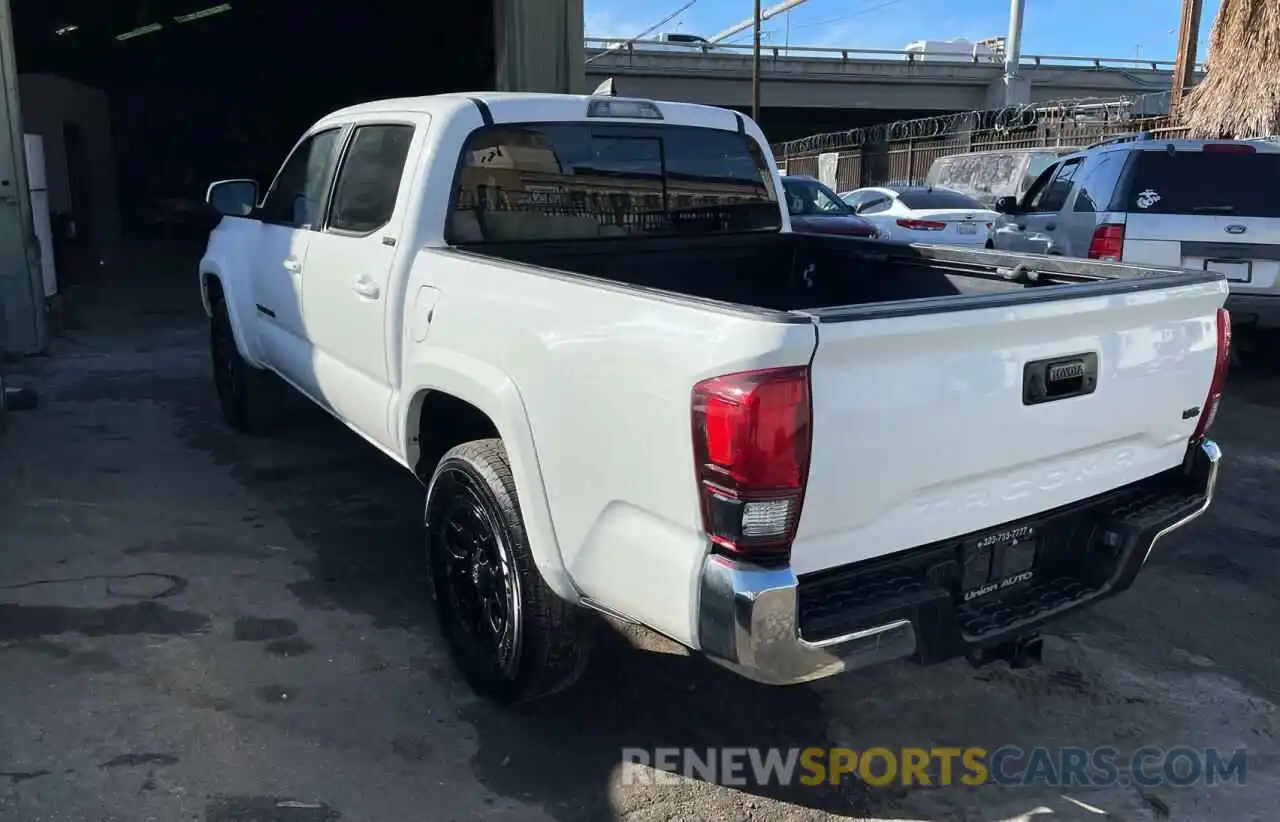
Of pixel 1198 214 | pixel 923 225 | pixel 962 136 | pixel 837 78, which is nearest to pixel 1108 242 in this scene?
pixel 1198 214

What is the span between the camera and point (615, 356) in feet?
8.87

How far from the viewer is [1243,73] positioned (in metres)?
13.4

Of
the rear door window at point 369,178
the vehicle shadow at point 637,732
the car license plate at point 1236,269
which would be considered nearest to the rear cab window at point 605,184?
the rear door window at point 369,178

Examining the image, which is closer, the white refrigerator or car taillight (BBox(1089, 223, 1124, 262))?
car taillight (BBox(1089, 223, 1124, 262))

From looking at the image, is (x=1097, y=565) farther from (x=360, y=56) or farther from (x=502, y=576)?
(x=360, y=56)

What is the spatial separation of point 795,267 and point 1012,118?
29961 mm

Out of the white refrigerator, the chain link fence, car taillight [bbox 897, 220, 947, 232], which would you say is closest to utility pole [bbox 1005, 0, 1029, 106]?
the chain link fence

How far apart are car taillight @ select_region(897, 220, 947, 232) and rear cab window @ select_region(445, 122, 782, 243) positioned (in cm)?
929

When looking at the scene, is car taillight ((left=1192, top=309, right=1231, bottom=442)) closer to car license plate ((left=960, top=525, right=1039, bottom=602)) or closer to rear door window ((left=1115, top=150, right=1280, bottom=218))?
car license plate ((left=960, top=525, right=1039, bottom=602))

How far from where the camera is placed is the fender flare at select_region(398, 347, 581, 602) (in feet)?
9.90

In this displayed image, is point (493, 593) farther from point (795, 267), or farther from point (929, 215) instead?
point (929, 215)

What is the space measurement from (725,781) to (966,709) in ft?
3.17

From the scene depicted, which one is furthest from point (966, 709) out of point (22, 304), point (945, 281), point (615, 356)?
point (22, 304)

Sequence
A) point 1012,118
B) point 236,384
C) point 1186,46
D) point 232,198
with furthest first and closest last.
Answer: point 1012,118
point 1186,46
point 236,384
point 232,198
